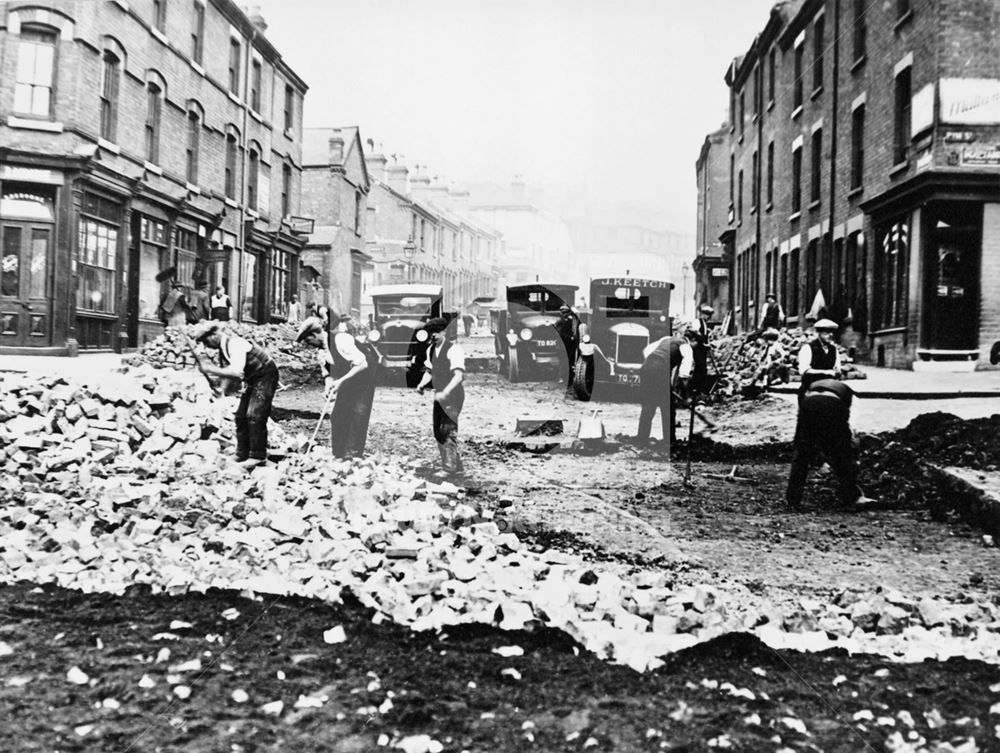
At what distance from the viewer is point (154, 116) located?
845 cm

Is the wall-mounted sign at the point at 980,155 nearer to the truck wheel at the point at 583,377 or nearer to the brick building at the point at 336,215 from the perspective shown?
the truck wheel at the point at 583,377

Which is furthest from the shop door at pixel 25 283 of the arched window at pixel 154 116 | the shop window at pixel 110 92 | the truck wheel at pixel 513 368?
the truck wheel at pixel 513 368

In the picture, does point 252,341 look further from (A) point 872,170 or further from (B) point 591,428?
(A) point 872,170

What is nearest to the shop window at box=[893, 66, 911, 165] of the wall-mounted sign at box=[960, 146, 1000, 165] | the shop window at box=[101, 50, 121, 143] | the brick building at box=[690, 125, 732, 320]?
the wall-mounted sign at box=[960, 146, 1000, 165]

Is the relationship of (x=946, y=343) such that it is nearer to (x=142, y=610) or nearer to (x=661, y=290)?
(x=661, y=290)

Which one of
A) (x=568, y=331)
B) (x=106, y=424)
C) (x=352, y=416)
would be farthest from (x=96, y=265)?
(x=352, y=416)

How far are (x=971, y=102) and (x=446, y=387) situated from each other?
3630mm

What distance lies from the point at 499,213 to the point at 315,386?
182 centimetres

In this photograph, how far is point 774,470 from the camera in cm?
484

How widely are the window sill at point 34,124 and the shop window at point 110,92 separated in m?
0.61

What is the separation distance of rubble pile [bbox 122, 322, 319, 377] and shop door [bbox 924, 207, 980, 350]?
4.24 metres

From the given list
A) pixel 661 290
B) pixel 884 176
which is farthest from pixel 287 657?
pixel 661 290

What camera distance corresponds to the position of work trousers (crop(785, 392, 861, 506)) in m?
4.36

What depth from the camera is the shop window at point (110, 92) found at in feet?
29.8
